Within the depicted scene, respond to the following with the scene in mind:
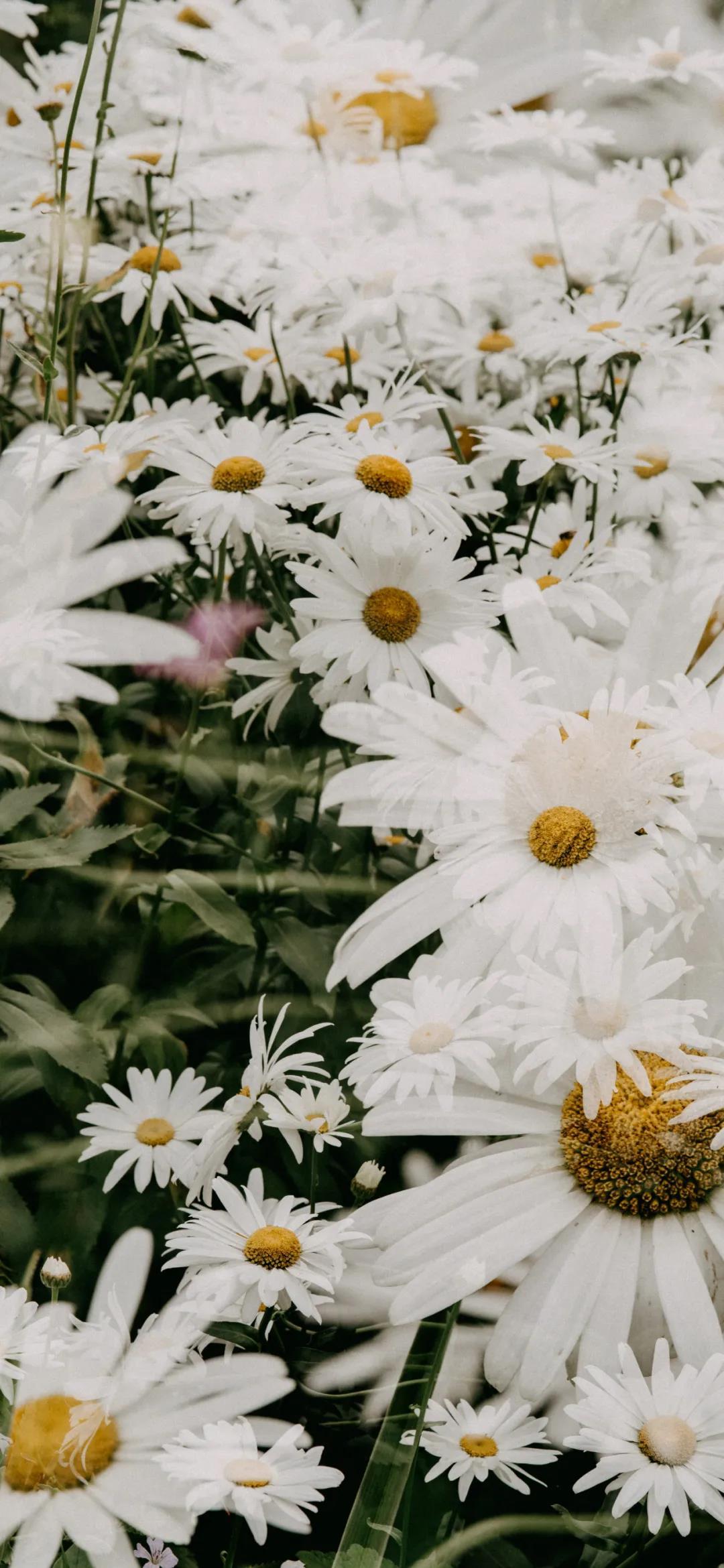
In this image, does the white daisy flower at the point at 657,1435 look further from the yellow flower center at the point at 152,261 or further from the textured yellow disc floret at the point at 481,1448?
the yellow flower center at the point at 152,261

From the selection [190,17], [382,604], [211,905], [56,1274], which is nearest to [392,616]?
[382,604]

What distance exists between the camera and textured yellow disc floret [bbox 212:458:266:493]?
1.53ft

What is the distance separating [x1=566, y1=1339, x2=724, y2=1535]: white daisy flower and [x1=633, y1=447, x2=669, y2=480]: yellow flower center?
1.08 feet

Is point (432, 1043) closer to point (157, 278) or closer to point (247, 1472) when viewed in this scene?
point (247, 1472)

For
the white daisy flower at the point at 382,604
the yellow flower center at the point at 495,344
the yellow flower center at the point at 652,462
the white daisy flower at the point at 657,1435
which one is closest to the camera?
the white daisy flower at the point at 657,1435

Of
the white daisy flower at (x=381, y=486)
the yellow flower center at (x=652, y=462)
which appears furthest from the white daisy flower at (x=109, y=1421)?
the yellow flower center at (x=652, y=462)

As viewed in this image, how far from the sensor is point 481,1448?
323mm

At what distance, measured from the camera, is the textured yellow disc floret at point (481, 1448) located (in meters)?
0.32

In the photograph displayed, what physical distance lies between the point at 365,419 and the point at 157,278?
0.16m

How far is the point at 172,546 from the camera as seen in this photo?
A: 519 mm

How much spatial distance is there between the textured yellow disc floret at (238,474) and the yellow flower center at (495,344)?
21cm

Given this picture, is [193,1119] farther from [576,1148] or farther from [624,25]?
[624,25]

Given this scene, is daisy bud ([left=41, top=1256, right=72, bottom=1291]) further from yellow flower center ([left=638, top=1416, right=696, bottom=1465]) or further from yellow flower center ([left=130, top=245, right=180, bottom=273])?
yellow flower center ([left=130, top=245, right=180, bottom=273])

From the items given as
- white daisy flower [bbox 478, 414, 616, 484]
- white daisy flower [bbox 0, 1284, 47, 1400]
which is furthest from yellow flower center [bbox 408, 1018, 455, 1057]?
white daisy flower [bbox 478, 414, 616, 484]
